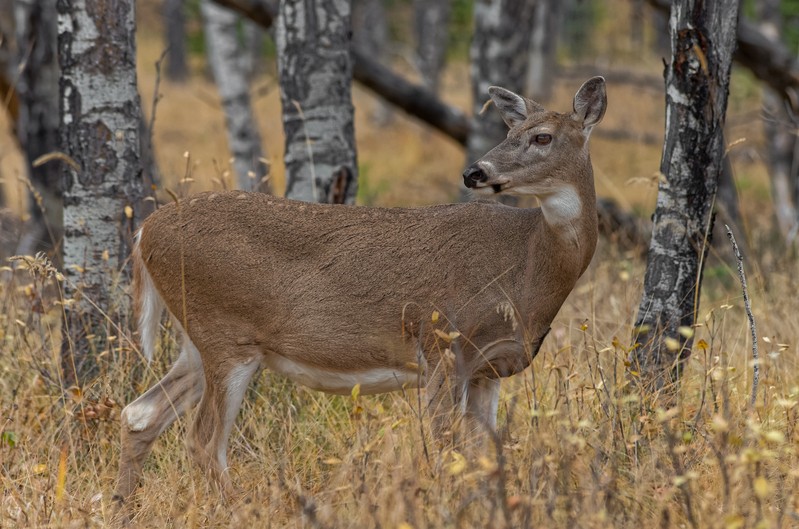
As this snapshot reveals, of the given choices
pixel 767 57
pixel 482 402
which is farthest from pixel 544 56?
pixel 482 402

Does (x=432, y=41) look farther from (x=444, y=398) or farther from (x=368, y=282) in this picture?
(x=444, y=398)

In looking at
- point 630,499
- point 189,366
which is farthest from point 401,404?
point 630,499

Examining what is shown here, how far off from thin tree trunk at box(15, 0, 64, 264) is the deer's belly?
4.73m

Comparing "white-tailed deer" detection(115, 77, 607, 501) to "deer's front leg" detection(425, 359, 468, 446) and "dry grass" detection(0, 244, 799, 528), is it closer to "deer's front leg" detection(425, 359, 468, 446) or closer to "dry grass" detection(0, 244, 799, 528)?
"deer's front leg" detection(425, 359, 468, 446)

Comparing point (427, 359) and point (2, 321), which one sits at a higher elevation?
point (427, 359)

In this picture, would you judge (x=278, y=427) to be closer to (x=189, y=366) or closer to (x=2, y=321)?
(x=189, y=366)

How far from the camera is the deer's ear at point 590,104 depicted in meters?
4.76

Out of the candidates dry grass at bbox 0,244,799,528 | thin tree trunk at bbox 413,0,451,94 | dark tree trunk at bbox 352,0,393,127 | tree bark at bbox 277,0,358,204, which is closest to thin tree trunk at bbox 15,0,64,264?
dry grass at bbox 0,244,799,528

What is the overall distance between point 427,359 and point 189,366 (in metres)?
1.15

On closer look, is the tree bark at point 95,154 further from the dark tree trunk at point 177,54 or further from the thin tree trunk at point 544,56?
the dark tree trunk at point 177,54

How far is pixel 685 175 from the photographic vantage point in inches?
196

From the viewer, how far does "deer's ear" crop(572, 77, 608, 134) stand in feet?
15.6

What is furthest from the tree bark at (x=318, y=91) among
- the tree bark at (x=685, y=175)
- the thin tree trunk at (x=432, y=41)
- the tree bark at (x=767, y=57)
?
the thin tree trunk at (x=432, y=41)

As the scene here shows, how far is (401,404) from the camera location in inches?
199
